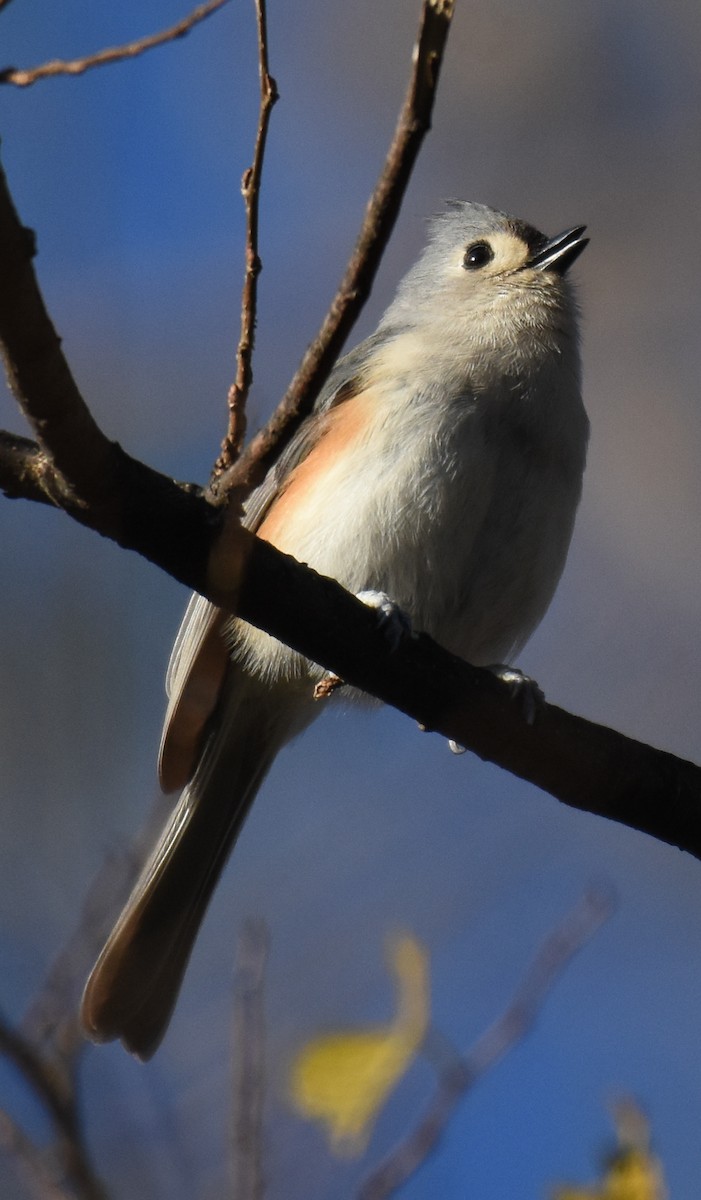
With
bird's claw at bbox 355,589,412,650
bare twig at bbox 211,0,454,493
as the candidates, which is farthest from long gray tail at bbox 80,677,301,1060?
bare twig at bbox 211,0,454,493

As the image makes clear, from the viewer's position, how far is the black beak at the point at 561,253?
5.06m

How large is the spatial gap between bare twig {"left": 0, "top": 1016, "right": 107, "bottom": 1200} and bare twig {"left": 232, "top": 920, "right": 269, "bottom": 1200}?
30 centimetres

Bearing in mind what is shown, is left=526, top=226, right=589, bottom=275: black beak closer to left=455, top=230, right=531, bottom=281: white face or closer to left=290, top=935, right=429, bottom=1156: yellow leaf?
left=455, top=230, right=531, bottom=281: white face

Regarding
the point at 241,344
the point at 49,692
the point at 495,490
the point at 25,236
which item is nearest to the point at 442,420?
the point at 495,490

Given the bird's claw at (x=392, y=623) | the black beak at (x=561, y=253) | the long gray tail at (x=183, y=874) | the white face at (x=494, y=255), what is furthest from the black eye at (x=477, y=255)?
the bird's claw at (x=392, y=623)

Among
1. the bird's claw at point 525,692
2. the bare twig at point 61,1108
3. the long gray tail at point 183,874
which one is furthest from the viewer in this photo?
the long gray tail at point 183,874

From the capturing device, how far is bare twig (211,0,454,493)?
2.27 metres

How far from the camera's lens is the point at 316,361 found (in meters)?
2.70

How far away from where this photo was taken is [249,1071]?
2.88 metres

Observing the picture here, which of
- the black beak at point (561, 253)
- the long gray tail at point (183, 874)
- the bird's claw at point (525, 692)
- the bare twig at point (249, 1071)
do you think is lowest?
the bare twig at point (249, 1071)

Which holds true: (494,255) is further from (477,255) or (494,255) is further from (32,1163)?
(32,1163)

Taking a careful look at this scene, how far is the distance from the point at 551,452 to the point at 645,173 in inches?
185

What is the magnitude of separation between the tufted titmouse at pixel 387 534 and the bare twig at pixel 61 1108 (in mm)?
1749

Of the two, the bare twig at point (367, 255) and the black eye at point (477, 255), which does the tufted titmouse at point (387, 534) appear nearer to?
the black eye at point (477, 255)
